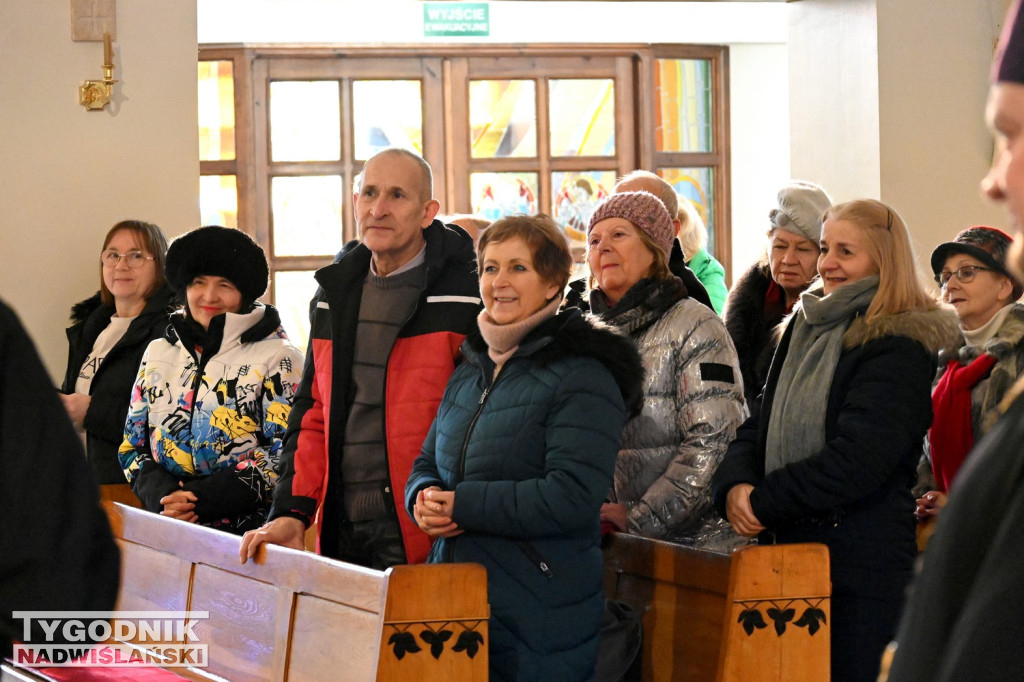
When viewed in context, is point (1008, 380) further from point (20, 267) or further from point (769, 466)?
point (20, 267)

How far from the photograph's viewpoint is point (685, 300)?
2.95 m

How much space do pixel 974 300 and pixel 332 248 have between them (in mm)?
4082

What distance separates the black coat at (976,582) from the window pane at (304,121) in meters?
6.02

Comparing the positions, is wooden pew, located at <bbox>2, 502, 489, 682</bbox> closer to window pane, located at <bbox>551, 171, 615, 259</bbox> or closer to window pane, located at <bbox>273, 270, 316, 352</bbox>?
window pane, located at <bbox>273, 270, 316, 352</bbox>

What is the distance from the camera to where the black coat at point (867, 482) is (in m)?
2.59

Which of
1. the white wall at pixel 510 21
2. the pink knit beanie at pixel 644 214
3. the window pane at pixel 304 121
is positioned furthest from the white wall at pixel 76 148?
the pink knit beanie at pixel 644 214

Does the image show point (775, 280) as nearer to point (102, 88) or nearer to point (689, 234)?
point (689, 234)

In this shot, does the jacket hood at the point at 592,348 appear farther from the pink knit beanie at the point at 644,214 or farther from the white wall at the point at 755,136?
the white wall at the point at 755,136

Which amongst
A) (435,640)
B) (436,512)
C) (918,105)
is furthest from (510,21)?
(435,640)

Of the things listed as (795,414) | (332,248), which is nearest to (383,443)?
(795,414)

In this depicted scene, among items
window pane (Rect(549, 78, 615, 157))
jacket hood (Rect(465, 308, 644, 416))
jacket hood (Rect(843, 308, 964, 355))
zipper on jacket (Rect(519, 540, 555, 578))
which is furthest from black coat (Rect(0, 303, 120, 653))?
window pane (Rect(549, 78, 615, 157))

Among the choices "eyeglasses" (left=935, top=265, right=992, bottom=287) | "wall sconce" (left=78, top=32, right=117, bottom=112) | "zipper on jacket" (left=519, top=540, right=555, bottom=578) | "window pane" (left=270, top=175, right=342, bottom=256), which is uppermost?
"wall sconce" (left=78, top=32, right=117, bottom=112)

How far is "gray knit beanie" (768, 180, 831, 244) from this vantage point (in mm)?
3438

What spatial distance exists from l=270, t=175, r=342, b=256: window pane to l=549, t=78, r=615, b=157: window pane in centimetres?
123
